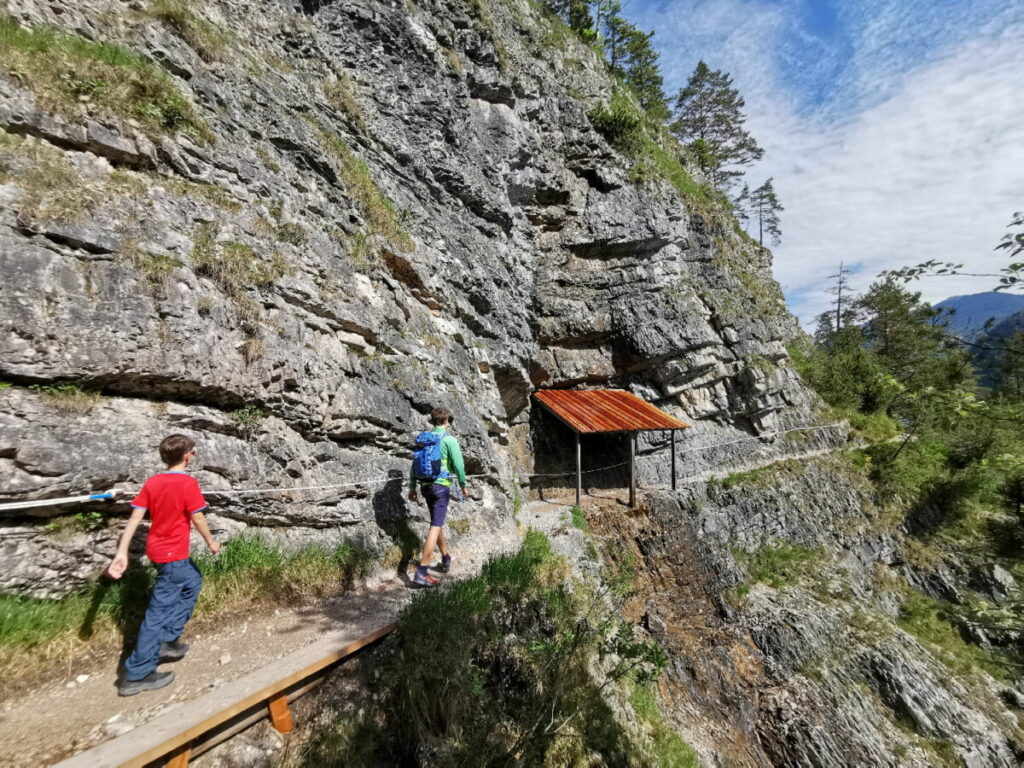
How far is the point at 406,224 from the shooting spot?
1062 cm

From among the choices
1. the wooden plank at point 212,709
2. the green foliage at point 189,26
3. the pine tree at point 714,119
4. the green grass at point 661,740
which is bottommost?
the green grass at point 661,740

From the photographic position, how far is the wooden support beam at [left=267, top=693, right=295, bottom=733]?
2969 millimetres

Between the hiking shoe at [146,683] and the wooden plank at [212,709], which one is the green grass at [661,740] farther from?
the hiking shoe at [146,683]

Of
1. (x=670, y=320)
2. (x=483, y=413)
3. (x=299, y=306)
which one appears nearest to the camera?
(x=299, y=306)

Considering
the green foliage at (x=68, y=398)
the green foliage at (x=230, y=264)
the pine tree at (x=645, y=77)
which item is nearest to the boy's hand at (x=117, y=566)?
the green foliage at (x=68, y=398)

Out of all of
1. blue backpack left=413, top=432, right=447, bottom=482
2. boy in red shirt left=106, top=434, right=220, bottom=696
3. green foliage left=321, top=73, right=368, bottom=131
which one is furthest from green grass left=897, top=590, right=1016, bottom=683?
green foliage left=321, top=73, right=368, bottom=131

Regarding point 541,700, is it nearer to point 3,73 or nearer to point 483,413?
point 483,413

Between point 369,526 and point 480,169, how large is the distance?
12051mm

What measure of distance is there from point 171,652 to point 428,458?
291 centimetres

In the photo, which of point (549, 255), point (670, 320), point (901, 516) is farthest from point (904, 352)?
point (549, 255)

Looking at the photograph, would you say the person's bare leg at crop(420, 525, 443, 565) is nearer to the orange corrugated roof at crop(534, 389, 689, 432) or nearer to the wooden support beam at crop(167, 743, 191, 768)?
the wooden support beam at crop(167, 743, 191, 768)

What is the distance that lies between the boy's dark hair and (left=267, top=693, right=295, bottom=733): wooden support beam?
1.91 m

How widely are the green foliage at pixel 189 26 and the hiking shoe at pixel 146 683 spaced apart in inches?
379

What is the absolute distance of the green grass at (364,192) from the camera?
30.2ft
